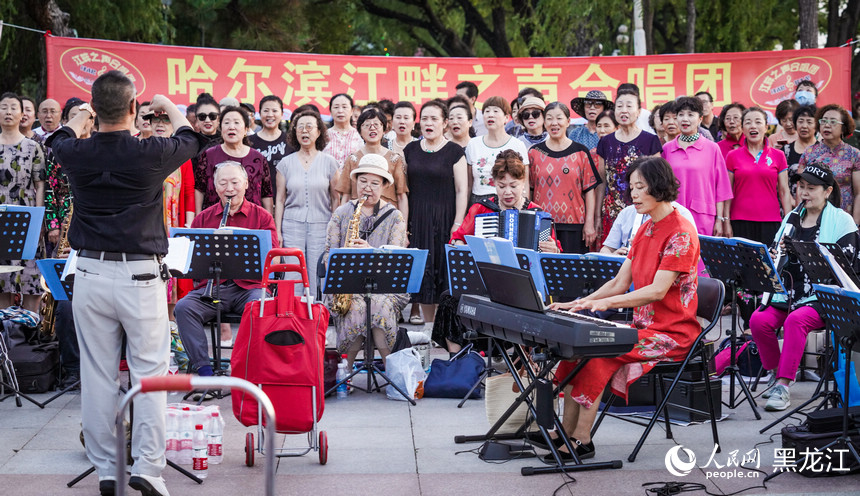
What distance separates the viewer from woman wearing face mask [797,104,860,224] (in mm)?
8664

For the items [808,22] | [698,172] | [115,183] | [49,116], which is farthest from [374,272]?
[808,22]

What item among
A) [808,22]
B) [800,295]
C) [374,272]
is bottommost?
[800,295]

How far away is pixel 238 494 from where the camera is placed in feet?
16.2

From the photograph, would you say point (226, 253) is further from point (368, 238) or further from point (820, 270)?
point (820, 270)

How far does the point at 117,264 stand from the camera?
15.1ft

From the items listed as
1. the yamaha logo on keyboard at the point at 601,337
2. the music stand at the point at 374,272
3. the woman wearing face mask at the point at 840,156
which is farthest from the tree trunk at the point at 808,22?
the yamaha logo on keyboard at the point at 601,337

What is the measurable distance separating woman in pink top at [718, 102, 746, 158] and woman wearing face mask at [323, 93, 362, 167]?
3633mm

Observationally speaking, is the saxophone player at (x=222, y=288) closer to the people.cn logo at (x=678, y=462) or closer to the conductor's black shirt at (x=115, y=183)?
the conductor's black shirt at (x=115, y=183)

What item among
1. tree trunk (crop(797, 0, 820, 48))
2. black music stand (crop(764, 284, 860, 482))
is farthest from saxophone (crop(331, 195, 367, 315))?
tree trunk (crop(797, 0, 820, 48))

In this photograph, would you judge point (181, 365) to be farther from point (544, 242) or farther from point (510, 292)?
point (510, 292)

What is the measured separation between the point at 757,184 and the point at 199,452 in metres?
6.17

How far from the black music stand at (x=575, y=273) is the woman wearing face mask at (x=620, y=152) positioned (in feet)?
7.23

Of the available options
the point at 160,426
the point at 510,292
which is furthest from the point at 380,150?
the point at 160,426

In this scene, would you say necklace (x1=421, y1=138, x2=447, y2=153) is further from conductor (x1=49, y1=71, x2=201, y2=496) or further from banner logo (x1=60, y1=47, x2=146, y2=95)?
banner logo (x1=60, y1=47, x2=146, y2=95)
